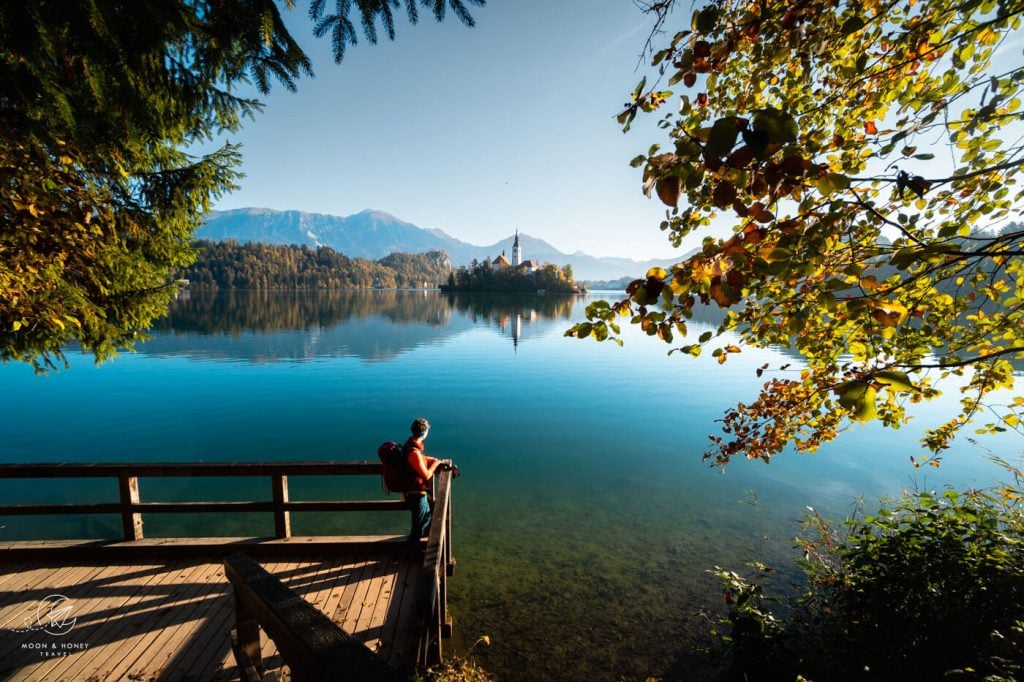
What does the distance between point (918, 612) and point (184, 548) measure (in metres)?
9.91

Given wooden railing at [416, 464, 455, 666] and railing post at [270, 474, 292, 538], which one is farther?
railing post at [270, 474, 292, 538]

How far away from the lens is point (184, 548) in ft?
20.0

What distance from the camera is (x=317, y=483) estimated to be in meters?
13.3

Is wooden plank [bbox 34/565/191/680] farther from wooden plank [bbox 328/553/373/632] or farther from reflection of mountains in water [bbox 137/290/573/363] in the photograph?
reflection of mountains in water [bbox 137/290/573/363]

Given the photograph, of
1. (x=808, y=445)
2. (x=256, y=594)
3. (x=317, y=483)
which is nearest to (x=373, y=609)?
(x=256, y=594)

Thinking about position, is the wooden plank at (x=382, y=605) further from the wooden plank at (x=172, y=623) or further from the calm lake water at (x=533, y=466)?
the wooden plank at (x=172, y=623)

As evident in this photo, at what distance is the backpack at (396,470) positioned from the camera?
233 inches

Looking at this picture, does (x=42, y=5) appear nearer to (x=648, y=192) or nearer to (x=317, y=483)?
(x=648, y=192)

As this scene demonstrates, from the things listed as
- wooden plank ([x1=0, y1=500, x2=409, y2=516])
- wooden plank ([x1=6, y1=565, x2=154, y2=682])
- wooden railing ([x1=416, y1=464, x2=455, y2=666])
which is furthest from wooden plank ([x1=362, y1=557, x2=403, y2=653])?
wooden plank ([x1=6, y1=565, x2=154, y2=682])

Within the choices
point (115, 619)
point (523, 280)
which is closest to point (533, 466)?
point (115, 619)

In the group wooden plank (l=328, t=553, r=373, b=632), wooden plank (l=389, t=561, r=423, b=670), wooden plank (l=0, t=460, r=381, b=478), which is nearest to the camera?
wooden plank (l=389, t=561, r=423, b=670)

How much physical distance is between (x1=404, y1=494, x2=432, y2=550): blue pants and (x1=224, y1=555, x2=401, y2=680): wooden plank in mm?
3866

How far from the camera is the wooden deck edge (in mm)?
5969

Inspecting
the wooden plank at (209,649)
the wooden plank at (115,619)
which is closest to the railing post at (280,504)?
the wooden plank at (209,649)
